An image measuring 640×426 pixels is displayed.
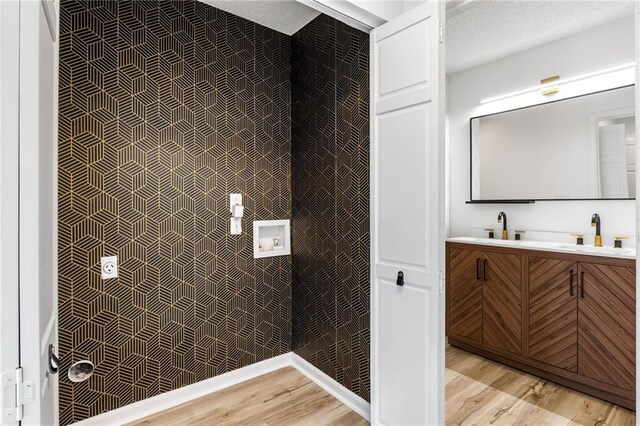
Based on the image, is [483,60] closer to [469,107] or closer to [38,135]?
[469,107]

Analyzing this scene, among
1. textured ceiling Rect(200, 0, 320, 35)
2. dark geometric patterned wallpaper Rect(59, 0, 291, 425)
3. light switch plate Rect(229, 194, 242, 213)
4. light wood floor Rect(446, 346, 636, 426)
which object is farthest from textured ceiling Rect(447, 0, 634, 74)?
light wood floor Rect(446, 346, 636, 426)

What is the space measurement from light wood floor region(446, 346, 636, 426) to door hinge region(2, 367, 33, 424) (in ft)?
7.03

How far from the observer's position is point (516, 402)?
7.35 feet

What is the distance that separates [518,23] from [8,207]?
3.17 meters

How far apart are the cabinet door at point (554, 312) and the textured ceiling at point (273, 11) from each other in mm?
2539

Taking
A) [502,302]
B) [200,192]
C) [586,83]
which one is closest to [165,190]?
[200,192]

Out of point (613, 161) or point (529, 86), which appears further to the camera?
point (529, 86)

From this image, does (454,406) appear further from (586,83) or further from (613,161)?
(586,83)

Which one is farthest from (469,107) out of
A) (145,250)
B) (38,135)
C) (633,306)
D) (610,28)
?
(38,135)

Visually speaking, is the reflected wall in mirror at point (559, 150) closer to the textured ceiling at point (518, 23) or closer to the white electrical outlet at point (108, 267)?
the textured ceiling at point (518, 23)

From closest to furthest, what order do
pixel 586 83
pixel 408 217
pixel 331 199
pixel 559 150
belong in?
pixel 408 217 → pixel 331 199 → pixel 586 83 → pixel 559 150

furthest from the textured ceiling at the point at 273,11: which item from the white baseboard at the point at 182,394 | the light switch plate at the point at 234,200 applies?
the white baseboard at the point at 182,394

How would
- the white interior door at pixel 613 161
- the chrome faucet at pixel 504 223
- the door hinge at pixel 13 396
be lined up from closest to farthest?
1. the door hinge at pixel 13 396
2. the white interior door at pixel 613 161
3. the chrome faucet at pixel 504 223

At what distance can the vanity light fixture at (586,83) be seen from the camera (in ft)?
8.09
